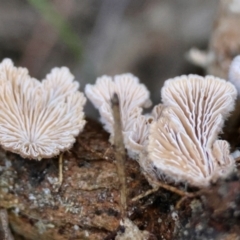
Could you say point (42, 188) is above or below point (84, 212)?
above

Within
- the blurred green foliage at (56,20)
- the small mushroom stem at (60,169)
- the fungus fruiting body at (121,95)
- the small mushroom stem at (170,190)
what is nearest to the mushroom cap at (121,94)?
the fungus fruiting body at (121,95)

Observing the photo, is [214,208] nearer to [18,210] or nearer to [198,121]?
[198,121]

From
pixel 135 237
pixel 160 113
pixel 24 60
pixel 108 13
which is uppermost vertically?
pixel 108 13

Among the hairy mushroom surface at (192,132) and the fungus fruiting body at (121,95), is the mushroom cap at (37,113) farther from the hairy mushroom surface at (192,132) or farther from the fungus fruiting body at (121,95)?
the hairy mushroom surface at (192,132)

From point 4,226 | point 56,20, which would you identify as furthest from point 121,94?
point 56,20

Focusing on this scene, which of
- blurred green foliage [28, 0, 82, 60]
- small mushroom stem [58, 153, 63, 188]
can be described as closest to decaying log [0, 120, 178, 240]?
A: small mushroom stem [58, 153, 63, 188]

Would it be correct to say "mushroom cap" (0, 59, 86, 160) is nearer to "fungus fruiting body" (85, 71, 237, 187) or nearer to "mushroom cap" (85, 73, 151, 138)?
"mushroom cap" (85, 73, 151, 138)

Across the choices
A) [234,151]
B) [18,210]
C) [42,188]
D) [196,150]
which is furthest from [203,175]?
[18,210]
